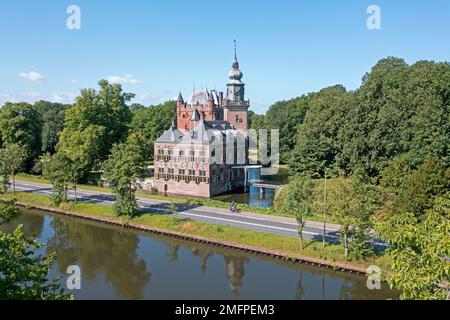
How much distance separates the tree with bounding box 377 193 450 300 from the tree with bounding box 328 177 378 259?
47.9 ft

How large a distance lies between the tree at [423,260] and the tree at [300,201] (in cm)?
1650

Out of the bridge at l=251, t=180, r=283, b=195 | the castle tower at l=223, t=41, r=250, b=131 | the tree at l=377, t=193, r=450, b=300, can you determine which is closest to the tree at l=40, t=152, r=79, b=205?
the bridge at l=251, t=180, r=283, b=195

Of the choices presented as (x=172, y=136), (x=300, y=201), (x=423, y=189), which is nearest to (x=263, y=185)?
(x=172, y=136)

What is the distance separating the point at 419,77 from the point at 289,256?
28.5m

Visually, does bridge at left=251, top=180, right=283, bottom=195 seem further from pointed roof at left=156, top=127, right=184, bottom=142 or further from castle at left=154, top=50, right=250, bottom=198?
pointed roof at left=156, top=127, right=184, bottom=142

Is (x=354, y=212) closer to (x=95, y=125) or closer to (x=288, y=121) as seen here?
(x=95, y=125)

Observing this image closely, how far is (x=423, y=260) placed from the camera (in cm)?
1179

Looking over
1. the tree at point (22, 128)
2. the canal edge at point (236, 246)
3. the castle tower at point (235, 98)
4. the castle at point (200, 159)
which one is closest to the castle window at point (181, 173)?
the castle at point (200, 159)

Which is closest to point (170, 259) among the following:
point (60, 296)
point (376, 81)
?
point (60, 296)

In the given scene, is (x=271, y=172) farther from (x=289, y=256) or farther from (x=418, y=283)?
(x=418, y=283)

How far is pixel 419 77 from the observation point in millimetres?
46969

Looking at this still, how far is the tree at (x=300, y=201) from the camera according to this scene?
97.9ft

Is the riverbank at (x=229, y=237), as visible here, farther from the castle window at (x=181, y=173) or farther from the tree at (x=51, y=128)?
the tree at (x=51, y=128)
